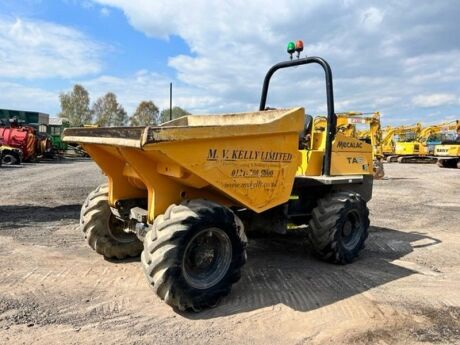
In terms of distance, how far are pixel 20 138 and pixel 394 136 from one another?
84.9ft

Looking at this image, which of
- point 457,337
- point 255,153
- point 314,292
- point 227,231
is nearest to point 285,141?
point 255,153

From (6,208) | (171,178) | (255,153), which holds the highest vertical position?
(255,153)

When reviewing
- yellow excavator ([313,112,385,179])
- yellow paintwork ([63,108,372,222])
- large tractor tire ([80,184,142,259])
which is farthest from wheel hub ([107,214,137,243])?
yellow excavator ([313,112,385,179])

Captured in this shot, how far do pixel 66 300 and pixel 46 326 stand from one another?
1.89 ft

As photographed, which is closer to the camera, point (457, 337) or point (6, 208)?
point (457, 337)

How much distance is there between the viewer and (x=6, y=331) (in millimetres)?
3746

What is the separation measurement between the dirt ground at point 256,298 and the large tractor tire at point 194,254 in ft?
0.66

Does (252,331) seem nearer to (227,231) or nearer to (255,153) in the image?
(227,231)

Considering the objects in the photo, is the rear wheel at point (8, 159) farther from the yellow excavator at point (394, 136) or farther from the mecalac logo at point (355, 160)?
the yellow excavator at point (394, 136)

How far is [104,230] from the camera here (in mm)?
5645

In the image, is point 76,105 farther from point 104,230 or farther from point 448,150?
point 104,230

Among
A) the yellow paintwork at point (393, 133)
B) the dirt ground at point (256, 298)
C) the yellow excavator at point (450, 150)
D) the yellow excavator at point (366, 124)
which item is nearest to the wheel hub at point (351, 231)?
the dirt ground at point (256, 298)

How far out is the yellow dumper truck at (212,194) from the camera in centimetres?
410

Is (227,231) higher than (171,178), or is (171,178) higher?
(171,178)
